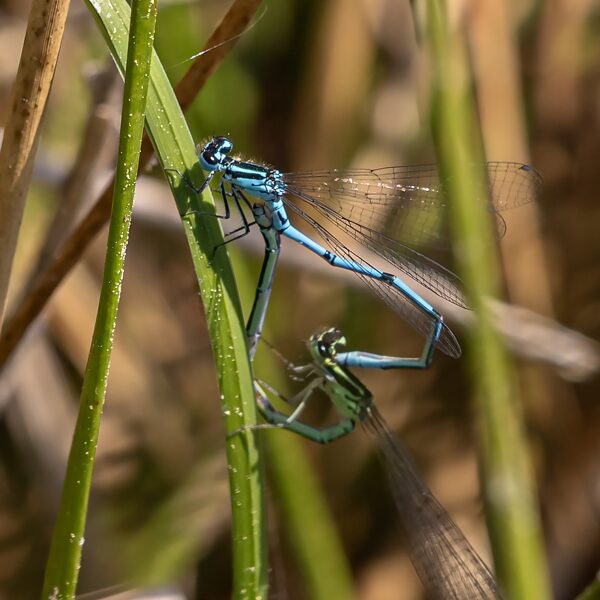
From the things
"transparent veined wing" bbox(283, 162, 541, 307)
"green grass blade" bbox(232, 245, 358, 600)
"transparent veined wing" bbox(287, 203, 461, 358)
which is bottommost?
"green grass blade" bbox(232, 245, 358, 600)

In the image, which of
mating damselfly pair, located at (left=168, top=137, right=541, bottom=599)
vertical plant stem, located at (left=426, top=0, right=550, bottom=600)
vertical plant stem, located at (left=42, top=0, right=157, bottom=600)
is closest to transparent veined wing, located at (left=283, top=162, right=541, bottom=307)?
mating damselfly pair, located at (left=168, top=137, right=541, bottom=599)

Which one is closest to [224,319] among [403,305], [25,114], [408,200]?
[25,114]

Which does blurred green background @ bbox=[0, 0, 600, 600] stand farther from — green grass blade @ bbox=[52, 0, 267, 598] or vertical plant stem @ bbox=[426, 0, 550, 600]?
green grass blade @ bbox=[52, 0, 267, 598]

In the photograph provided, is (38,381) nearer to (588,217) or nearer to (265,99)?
(265,99)

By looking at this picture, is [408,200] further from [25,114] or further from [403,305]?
[25,114]

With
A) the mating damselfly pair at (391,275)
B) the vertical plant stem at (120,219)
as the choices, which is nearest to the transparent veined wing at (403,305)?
the mating damselfly pair at (391,275)

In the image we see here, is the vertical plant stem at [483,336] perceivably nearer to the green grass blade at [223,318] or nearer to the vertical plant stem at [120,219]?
the green grass blade at [223,318]

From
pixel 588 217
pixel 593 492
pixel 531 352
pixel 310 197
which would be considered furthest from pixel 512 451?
pixel 588 217

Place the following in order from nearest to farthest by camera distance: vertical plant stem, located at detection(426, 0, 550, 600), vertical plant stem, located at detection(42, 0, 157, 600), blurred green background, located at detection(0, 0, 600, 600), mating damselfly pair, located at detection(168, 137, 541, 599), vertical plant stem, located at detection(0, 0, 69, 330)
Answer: vertical plant stem, located at detection(42, 0, 157, 600)
vertical plant stem, located at detection(0, 0, 69, 330)
vertical plant stem, located at detection(426, 0, 550, 600)
mating damselfly pair, located at detection(168, 137, 541, 599)
blurred green background, located at detection(0, 0, 600, 600)
